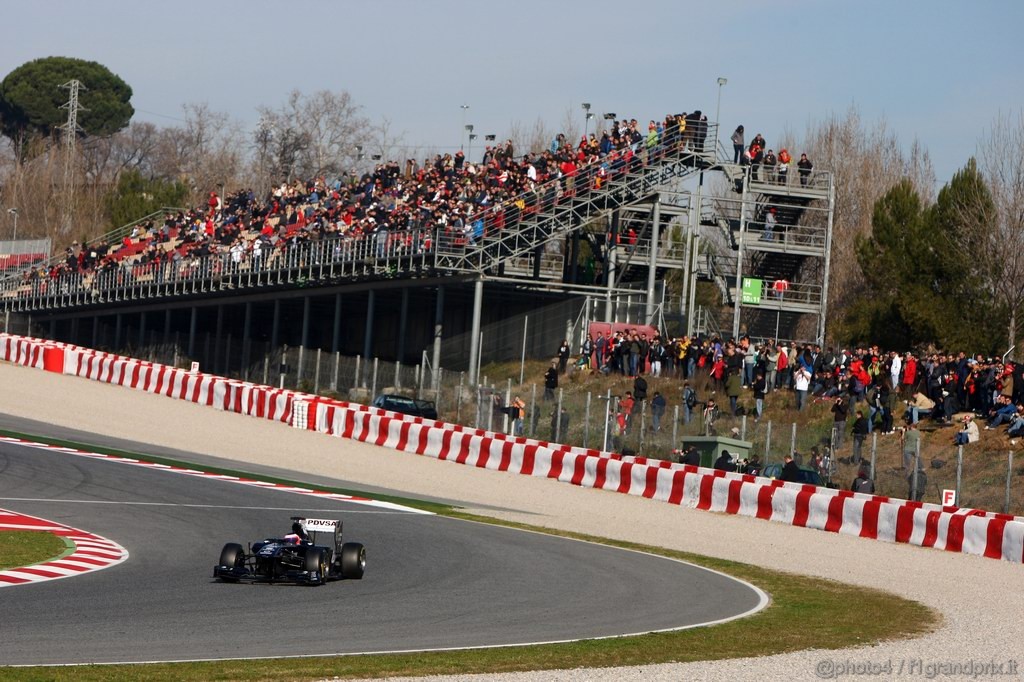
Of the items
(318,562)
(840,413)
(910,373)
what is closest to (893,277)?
(910,373)

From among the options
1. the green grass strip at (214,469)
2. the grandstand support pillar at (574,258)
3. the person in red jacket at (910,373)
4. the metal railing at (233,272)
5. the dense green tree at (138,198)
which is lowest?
the green grass strip at (214,469)

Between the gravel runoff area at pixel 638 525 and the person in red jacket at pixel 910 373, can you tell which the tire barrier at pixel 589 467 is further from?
the person in red jacket at pixel 910 373

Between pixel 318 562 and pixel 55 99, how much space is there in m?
127

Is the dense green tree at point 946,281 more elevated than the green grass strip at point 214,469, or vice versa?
the dense green tree at point 946,281

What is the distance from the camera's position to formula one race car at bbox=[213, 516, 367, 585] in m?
14.8

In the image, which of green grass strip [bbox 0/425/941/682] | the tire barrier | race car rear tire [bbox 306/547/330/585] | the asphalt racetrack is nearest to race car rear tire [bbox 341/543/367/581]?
the asphalt racetrack

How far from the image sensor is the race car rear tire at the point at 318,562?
15.0 metres

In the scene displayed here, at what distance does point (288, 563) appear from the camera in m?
15.0

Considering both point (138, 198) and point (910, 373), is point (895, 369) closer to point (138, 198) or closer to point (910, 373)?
point (910, 373)

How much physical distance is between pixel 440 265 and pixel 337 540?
30.2m

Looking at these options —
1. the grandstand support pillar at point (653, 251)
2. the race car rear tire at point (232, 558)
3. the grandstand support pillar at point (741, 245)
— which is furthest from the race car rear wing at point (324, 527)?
the grandstand support pillar at point (653, 251)

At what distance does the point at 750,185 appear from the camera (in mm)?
48688

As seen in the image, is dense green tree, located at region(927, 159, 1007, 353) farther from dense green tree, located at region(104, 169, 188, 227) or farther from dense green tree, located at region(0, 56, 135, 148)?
dense green tree, located at region(0, 56, 135, 148)

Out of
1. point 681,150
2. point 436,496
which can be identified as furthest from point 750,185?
point 436,496
